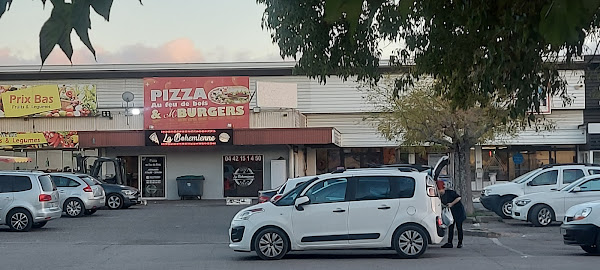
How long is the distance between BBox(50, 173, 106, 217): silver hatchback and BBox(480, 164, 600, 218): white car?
13.6 meters

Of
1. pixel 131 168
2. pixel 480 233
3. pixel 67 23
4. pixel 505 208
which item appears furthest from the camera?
pixel 131 168

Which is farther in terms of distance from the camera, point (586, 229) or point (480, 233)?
point (480, 233)

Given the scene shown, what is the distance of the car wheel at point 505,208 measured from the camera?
2695 cm

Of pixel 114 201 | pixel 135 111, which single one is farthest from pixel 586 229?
pixel 135 111

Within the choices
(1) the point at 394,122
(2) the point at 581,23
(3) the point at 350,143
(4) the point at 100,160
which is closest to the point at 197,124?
(4) the point at 100,160

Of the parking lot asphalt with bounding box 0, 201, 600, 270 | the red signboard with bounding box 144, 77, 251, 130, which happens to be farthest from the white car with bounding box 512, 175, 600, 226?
the red signboard with bounding box 144, 77, 251, 130

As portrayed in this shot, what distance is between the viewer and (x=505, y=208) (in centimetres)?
2703

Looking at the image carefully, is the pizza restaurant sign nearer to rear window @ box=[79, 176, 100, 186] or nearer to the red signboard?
the red signboard

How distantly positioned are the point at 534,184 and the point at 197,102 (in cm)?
1830

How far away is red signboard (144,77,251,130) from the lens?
→ 39812 mm

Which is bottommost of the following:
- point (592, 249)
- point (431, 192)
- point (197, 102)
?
point (592, 249)

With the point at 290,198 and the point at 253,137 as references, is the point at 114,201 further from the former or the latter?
the point at 290,198

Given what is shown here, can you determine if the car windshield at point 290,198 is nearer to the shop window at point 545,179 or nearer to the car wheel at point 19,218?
the car wheel at point 19,218

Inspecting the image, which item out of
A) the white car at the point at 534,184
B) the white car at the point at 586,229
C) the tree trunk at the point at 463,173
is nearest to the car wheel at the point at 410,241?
the white car at the point at 586,229
